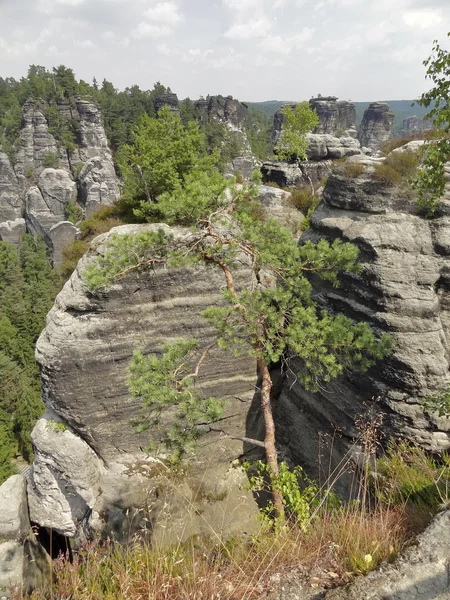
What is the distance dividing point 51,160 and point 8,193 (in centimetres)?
851

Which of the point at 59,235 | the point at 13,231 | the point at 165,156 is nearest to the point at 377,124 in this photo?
the point at 59,235

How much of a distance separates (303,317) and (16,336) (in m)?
39.8

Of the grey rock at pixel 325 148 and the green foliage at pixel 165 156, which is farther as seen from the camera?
the grey rock at pixel 325 148

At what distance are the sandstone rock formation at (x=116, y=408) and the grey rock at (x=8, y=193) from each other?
184ft

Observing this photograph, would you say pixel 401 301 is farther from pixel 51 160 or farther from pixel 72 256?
pixel 51 160

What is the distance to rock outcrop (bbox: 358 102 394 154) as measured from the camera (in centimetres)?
9506

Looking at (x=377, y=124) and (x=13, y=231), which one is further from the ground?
(x=377, y=124)

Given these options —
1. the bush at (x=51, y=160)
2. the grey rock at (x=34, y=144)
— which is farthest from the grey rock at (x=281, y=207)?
the grey rock at (x=34, y=144)

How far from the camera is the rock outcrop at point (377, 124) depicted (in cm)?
9506

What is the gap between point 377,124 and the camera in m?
96.1

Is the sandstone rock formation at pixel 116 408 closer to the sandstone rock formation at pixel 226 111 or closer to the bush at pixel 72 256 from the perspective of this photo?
the bush at pixel 72 256

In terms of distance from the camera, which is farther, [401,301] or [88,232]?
[88,232]

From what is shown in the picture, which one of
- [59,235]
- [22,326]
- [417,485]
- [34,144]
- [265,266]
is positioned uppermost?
[34,144]

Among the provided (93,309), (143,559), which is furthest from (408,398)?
(93,309)
